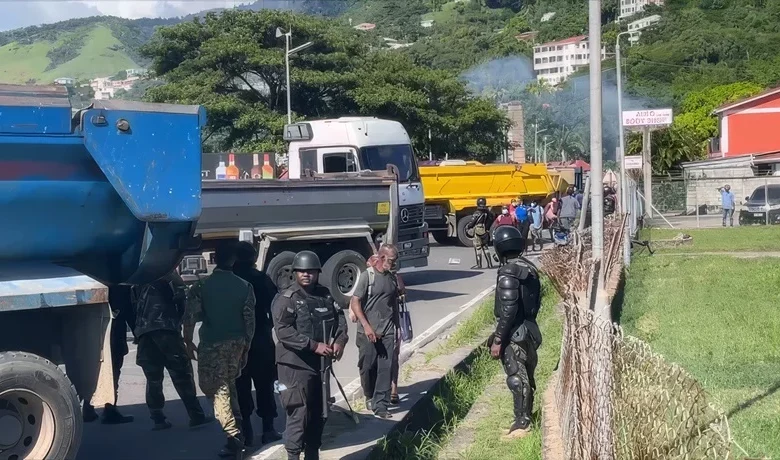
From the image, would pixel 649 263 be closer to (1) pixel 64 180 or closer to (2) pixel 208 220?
(2) pixel 208 220

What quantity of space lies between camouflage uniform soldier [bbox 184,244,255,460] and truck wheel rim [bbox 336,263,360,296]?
765 cm

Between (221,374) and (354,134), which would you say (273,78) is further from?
(221,374)

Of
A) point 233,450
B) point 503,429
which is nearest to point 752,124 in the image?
point 503,429

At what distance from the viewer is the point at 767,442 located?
670cm

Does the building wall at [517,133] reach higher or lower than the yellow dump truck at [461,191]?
higher

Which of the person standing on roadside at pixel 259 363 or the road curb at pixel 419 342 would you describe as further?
the person standing on roadside at pixel 259 363

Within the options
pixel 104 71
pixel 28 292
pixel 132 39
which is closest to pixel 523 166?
pixel 28 292

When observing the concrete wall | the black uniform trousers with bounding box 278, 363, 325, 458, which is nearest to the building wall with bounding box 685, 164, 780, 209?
the concrete wall

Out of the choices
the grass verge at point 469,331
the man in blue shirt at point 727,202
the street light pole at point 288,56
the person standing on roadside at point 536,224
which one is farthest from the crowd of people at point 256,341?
the street light pole at point 288,56

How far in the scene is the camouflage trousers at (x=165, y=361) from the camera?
7879 millimetres

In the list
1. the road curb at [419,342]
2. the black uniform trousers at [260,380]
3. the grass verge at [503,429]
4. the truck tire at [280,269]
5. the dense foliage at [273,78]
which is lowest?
the grass verge at [503,429]

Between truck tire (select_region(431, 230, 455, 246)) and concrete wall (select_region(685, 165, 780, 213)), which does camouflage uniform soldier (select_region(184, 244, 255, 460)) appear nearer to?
truck tire (select_region(431, 230, 455, 246))

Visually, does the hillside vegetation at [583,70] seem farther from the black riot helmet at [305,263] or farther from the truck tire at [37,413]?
the truck tire at [37,413]

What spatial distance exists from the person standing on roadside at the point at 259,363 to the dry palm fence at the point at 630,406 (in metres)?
2.77
